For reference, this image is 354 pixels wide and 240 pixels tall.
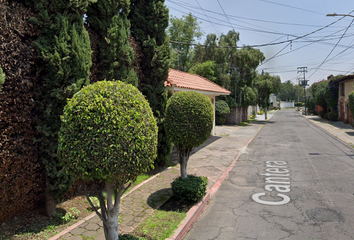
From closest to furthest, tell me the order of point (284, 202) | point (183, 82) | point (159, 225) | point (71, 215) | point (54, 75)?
point (54, 75)
point (159, 225)
point (71, 215)
point (284, 202)
point (183, 82)

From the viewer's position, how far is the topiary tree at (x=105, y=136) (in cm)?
312

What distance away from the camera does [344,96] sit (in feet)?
90.4

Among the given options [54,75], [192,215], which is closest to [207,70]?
[192,215]

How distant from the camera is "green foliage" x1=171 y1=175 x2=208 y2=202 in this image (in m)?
5.90

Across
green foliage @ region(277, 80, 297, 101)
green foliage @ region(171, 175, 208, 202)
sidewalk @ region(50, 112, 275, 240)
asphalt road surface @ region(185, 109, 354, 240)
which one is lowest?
asphalt road surface @ region(185, 109, 354, 240)

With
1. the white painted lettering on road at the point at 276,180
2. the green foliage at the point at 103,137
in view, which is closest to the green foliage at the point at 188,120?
the white painted lettering on road at the point at 276,180

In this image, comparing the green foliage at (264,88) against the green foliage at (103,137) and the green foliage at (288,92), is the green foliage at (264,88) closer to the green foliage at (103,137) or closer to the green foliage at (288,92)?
the green foliage at (103,137)

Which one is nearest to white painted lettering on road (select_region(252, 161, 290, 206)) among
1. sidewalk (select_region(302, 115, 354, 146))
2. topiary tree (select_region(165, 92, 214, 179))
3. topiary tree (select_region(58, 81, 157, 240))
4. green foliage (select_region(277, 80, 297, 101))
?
topiary tree (select_region(165, 92, 214, 179))

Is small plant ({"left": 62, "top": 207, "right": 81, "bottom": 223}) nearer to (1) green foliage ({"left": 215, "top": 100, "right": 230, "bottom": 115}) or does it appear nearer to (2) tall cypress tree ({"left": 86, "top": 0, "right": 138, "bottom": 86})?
(2) tall cypress tree ({"left": 86, "top": 0, "right": 138, "bottom": 86})

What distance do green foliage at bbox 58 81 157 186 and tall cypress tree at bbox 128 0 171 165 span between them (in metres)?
4.94

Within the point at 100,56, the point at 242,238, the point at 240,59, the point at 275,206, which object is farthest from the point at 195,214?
the point at 240,59

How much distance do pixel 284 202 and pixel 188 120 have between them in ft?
11.2

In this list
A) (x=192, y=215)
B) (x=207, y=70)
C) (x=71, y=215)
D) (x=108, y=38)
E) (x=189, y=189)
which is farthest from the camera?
(x=207, y=70)

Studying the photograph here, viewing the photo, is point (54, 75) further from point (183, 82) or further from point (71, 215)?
point (183, 82)
